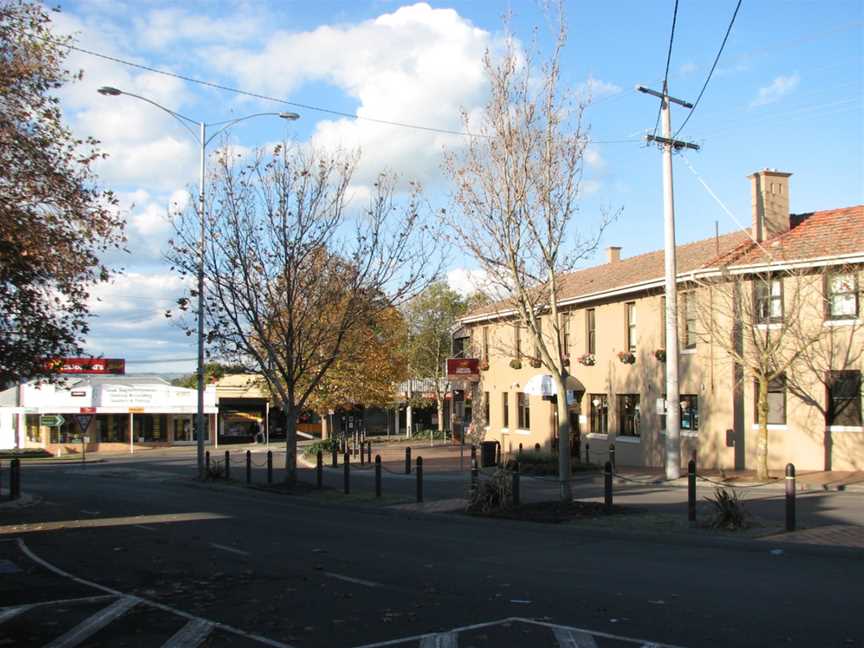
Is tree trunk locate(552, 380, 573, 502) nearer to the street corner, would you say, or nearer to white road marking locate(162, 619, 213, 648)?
the street corner

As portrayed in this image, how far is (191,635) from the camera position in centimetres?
751

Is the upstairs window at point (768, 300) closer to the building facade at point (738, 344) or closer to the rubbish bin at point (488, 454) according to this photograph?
the building facade at point (738, 344)

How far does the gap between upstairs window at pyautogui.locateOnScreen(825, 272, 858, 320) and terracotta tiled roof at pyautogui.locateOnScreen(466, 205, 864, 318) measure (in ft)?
2.35

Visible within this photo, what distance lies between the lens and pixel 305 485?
22953 mm

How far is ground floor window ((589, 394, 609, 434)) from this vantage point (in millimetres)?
32562

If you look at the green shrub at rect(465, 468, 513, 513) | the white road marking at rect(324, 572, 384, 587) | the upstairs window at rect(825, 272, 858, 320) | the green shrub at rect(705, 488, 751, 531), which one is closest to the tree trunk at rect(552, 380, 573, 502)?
the green shrub at rect(465, 468, 513, 513)

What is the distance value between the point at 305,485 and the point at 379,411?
169ft

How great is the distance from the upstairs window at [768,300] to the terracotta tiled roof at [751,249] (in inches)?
27.2

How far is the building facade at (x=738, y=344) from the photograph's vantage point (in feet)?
77.3

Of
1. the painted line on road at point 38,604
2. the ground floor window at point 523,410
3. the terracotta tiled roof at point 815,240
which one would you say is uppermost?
the terracotta tiled roof at point 815,240

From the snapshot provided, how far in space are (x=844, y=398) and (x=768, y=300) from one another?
11.3 feet

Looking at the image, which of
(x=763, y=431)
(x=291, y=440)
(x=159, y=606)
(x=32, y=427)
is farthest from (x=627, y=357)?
(x=32, y=427)

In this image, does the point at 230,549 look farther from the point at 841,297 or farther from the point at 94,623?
the point at 841,297

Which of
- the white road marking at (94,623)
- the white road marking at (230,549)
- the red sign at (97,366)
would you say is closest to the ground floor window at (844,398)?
the white road marking at (230,549)
